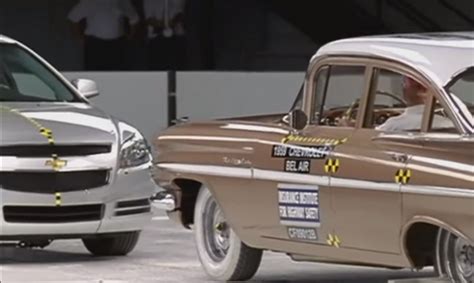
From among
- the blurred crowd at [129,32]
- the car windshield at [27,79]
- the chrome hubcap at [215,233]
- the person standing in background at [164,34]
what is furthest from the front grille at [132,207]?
the person standing in background at [164,34]

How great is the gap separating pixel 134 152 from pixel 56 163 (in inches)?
29.6

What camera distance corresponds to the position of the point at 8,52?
13.1 m

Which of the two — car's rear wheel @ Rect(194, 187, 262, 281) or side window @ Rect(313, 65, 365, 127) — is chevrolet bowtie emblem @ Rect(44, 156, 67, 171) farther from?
side window @ Rect(313, 65, 365, 127)

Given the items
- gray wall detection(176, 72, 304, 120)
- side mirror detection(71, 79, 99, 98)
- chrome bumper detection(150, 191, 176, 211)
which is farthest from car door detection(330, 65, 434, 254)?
gray wall detection(176, 72, 304, 120)

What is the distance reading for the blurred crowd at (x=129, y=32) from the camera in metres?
21.7

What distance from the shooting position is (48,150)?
1165cm

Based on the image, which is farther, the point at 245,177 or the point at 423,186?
the point at 245,177

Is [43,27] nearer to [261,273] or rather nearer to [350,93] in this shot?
[261,273]

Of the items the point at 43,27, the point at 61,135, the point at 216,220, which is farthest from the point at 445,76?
the point at 43,27

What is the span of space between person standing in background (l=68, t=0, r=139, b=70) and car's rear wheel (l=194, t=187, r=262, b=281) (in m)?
10.7

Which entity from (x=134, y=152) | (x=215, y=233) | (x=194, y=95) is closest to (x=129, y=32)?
(x=194, y=95)

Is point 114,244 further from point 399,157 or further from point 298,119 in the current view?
point 399,157

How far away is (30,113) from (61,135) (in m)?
0.42

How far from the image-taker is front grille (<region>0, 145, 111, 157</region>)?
11.6 metres
